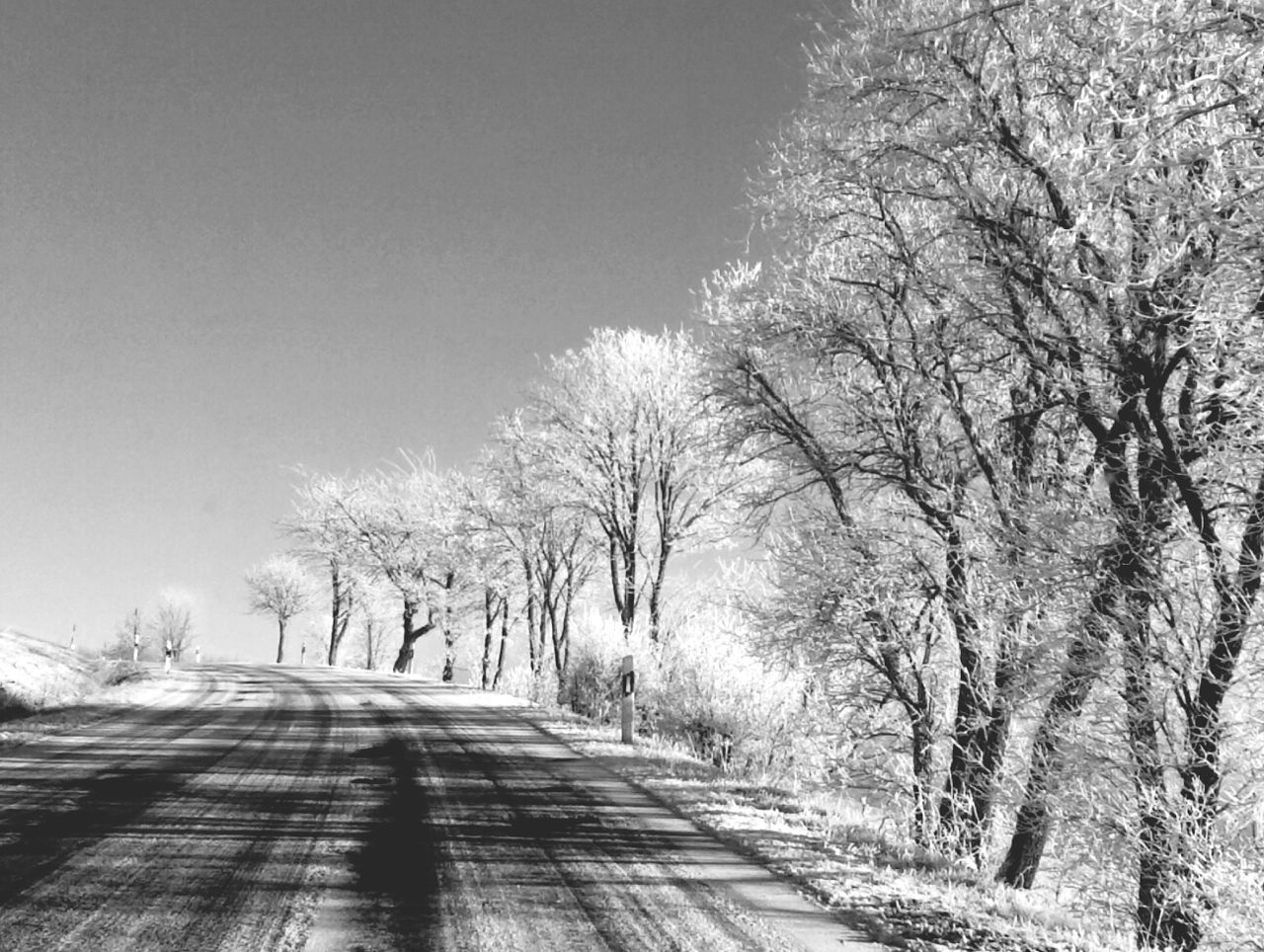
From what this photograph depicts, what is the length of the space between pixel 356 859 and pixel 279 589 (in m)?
64.7

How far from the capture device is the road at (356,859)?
408 cm

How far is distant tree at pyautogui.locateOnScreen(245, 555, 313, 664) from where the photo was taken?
64438 mm

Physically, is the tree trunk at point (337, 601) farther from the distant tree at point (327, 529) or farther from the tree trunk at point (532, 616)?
the tree trunk at point (532, 616)

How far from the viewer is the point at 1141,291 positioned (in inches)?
→ 281

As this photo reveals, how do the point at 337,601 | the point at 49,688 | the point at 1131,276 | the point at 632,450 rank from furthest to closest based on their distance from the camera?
1. the point at 337,601
2. the point at 632,450
3. the point at 49,688
4. the point at 1131,276

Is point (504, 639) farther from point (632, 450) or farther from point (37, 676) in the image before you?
point (37, 676)

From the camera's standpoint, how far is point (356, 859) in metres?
5.27

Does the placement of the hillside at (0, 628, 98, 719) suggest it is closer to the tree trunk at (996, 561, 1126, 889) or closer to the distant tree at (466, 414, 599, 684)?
the distant tree at (466, 414, 599, 684)

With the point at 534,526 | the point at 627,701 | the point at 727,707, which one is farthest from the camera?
the point at 534,526

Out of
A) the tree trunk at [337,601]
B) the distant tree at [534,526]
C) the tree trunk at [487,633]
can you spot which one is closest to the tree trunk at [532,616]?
the distant tree at [534,526]

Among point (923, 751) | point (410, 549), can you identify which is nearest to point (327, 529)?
point (410, 549)

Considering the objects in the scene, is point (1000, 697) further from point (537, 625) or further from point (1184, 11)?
point (537, 625)

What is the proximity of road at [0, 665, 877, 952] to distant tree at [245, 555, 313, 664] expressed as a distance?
191 feet

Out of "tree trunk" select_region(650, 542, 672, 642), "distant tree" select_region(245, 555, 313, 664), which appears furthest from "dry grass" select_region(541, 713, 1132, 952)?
"distant tree" select_region(245, 555, 313, 664)
